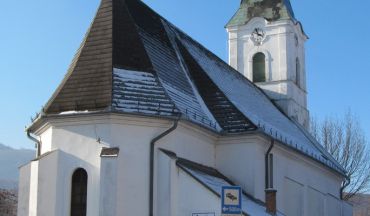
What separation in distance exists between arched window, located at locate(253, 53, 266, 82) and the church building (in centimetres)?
888

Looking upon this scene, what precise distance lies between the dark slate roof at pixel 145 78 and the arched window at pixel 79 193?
1893mm

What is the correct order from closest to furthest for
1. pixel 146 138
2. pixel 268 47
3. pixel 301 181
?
1. pixel 146 138
2. pixel 301 181
3. pixel 268 47

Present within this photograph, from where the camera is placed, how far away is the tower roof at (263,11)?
34.9 m

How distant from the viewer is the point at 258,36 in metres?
34.8

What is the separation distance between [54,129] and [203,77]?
6.92m

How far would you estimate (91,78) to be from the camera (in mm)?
18969

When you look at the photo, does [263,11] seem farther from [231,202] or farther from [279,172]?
[231,202]

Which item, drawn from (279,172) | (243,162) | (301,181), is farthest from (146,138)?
(301,181)

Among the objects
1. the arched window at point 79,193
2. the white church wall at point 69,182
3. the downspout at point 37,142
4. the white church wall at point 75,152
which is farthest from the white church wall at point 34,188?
the downspout at point 37,142

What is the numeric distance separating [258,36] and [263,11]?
150 centimetres

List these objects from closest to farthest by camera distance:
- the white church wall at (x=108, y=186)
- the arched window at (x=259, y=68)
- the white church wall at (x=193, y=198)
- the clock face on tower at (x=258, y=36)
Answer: the white church wall at (x=108, y=186) → the white church wall at (x=193, y=198) → the clock face on tower at (x=258, y=36) → the arched window at (x=259, y=68)

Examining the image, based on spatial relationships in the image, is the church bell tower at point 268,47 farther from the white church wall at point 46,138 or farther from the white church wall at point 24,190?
the white church wall at point 24,190

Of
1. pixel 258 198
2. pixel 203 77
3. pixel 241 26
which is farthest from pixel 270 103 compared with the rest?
pixel 258 198

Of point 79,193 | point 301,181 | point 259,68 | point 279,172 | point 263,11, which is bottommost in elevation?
point 79,193
